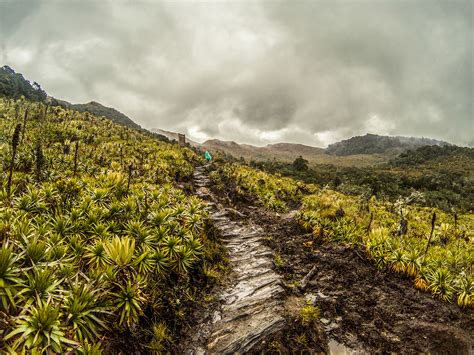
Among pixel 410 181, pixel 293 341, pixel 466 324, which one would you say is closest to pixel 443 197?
pixel 410 181

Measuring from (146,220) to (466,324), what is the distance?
29.4ft

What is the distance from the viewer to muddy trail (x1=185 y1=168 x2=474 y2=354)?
5.30m

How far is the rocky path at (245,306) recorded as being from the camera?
5.21 m

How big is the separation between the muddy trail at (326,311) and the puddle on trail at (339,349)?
0.08 feet

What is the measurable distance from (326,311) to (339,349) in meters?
1.11

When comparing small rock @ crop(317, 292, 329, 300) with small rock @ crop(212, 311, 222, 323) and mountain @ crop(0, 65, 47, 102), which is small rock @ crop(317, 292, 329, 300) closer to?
small rock @ crop(212, 311, 222, 323)

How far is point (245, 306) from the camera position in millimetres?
6273

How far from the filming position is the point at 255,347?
5.11m

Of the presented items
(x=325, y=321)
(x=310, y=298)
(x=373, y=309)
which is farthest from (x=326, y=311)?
(x=373, y=309)

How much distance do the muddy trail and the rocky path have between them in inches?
0.9

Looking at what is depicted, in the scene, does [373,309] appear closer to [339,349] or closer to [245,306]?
[339,349]

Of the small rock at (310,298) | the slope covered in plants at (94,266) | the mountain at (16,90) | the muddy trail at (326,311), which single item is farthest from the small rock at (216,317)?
the mountain at (16,90)

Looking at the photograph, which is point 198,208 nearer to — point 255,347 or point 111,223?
point 111,223

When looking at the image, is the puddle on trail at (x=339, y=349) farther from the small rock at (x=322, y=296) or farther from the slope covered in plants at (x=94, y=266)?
the slope covered in plants at (x=94, y=266)
